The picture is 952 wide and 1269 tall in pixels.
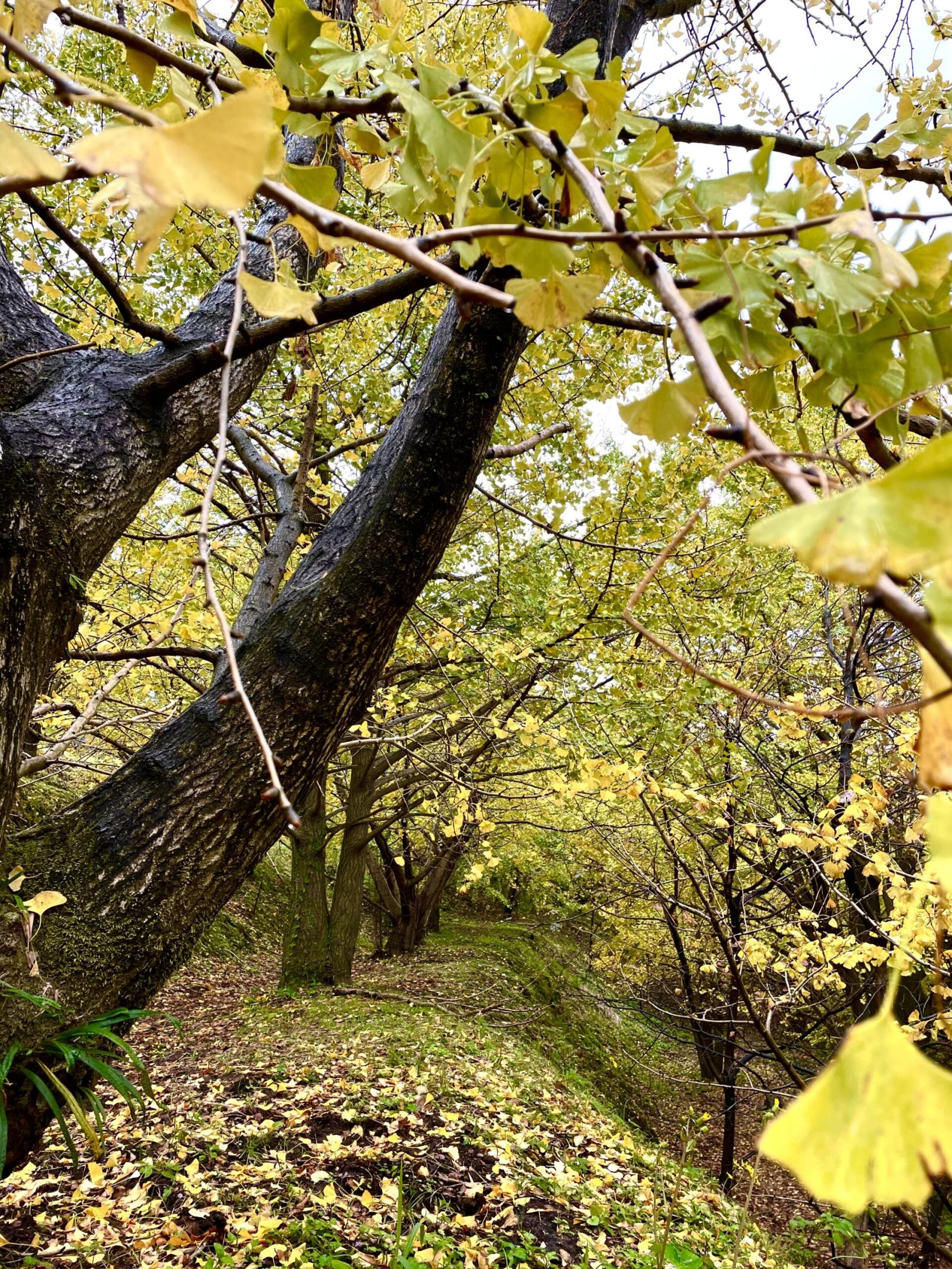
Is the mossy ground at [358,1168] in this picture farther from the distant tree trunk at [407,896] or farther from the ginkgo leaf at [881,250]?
the distant tree trunk at [407,896]

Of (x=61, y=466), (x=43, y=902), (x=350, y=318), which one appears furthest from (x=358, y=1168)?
(x=350, y=318)

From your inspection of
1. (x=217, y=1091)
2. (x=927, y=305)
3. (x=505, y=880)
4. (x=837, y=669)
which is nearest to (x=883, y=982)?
(x=837, y=669)

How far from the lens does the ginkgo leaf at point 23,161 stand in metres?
0.40

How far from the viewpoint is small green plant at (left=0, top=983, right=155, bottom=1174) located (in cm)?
154

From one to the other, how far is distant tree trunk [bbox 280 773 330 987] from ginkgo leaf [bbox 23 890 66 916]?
6.96 meters

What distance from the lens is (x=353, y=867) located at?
9938 mm

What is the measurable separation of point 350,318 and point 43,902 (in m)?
1.72

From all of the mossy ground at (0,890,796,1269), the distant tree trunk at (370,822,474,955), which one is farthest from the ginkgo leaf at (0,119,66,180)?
the distant tree trunk at (370,822,474,955)

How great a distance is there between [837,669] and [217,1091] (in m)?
6.31

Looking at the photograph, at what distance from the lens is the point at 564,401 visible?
4.87m

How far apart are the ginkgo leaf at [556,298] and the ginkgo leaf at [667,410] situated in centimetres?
9

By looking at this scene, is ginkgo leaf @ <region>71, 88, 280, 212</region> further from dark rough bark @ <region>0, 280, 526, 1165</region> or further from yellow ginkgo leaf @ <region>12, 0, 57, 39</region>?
dark rough bark @ <region>0, 280, 526, 1165</region>

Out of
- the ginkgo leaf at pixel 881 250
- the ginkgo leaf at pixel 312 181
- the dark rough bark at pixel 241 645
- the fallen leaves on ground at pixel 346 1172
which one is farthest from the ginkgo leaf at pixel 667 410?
the fallen leaves on ground at pixel 346 1172

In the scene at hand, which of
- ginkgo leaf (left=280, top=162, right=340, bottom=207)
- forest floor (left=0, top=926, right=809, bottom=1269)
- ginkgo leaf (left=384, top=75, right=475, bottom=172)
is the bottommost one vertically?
forest floor (left=0, top=926, right=809, bottom=1269)
